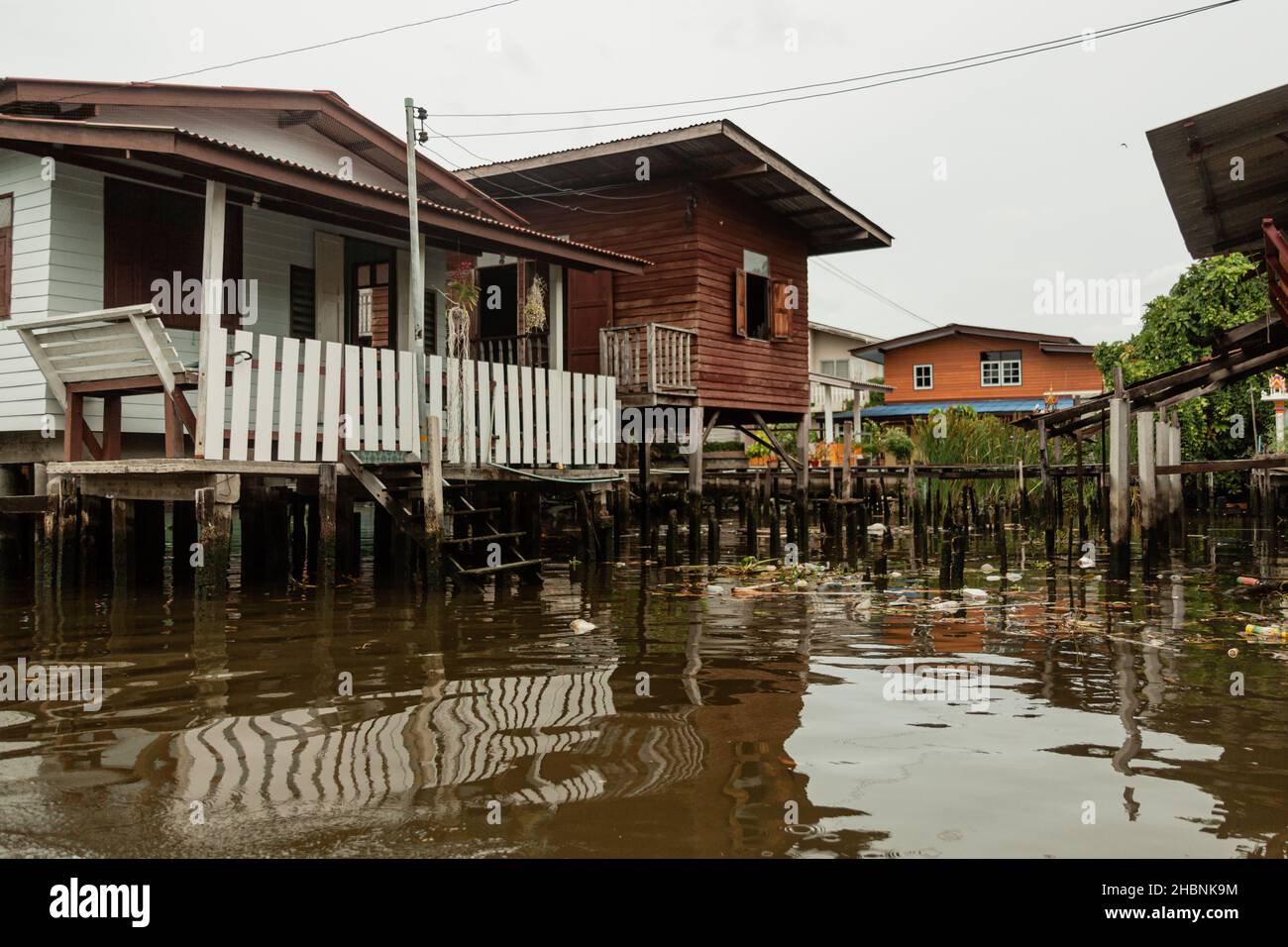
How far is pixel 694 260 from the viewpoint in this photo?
1791 cm

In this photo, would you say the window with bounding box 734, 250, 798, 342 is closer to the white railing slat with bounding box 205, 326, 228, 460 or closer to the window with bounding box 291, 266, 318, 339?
the window with bounding box 291, 266, 318, 339

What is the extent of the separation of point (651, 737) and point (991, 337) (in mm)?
35729

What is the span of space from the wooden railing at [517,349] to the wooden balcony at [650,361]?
4.36 ft

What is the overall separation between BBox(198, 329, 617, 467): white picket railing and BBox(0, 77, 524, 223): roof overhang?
8.80 feet

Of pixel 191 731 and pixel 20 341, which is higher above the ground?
pixel 20 341

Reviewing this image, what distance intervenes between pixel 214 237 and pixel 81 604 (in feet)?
11.9

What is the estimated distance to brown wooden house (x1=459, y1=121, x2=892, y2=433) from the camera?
55.5ft

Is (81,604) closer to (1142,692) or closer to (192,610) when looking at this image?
(192,610)

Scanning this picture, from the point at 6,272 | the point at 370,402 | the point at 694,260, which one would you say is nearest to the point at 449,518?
the point at 370,402

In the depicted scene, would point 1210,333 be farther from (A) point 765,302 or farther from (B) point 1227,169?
(B) point 1227,169

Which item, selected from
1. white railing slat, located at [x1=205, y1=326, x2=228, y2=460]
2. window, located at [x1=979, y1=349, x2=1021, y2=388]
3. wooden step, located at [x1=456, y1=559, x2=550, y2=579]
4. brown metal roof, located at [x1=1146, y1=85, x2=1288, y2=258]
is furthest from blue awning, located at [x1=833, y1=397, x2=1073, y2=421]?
white railing slat, located at [x1=205, y1=326, x2=228, y2=460]

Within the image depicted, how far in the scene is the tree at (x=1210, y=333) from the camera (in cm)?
2253
